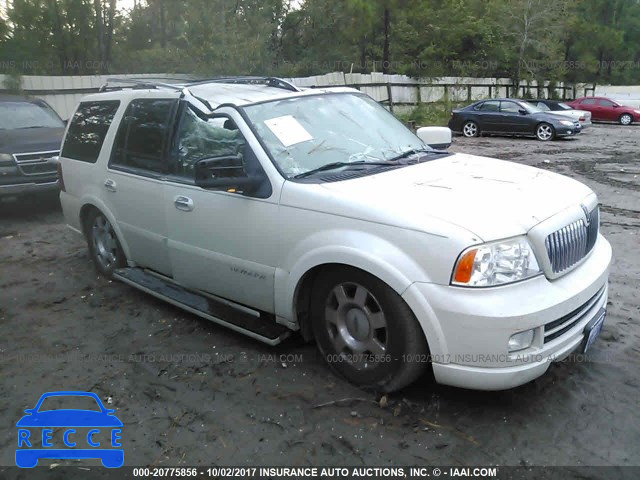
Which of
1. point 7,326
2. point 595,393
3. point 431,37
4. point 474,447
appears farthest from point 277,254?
point 431,37

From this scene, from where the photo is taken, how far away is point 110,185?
15.8 feet

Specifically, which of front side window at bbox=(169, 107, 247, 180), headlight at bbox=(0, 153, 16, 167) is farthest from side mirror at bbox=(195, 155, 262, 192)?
headlight at bbox=(0, 153, 16, 167)

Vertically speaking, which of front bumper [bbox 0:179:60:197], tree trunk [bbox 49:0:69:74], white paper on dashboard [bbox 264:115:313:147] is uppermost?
tree trunk [bbox 49:0:69:74]

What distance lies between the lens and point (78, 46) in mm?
16562

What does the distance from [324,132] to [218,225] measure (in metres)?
0.96

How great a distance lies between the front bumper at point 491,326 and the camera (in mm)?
2742

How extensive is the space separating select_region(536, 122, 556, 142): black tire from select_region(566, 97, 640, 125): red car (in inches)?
407

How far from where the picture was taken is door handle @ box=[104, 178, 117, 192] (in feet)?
15.6

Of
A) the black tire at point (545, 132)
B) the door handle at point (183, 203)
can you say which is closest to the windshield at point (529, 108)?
the black tire at point (545, 132)

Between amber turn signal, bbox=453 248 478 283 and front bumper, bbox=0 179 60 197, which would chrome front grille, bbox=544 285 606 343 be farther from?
front bumper, bbox=0 179 60 197

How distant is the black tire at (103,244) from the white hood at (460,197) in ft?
8.57

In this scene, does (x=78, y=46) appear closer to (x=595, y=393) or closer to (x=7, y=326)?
(x=7, y=326)

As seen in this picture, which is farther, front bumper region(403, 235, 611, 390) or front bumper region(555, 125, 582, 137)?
front bumper region(555, 125, 582, 137)

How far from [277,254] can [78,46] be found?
1583 cm
